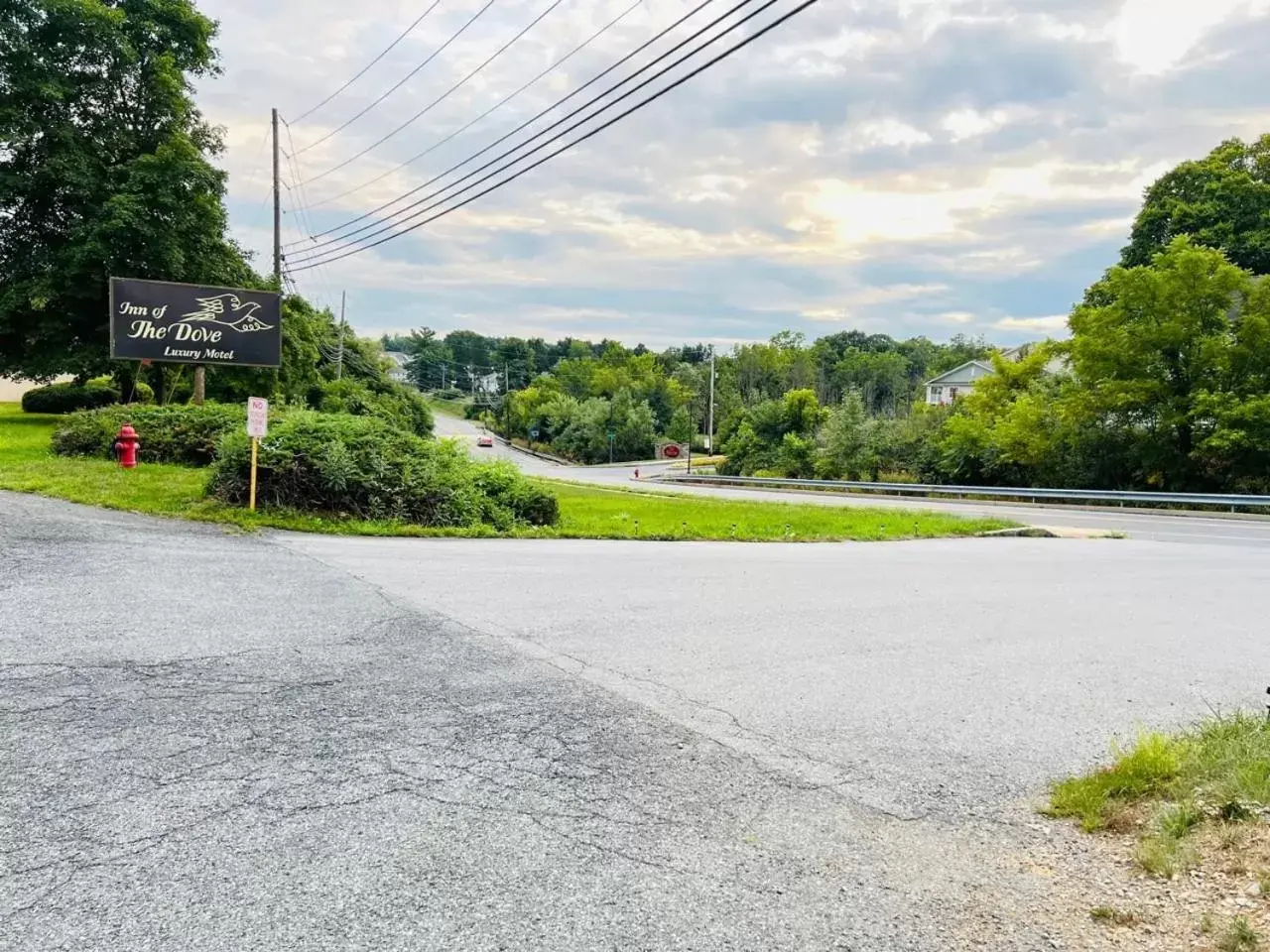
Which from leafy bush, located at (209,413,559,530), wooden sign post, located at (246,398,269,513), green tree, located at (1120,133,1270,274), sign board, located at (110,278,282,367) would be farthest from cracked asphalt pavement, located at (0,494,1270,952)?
green tree, located at (1120,133,1270,274)

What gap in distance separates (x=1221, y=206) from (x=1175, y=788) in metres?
50.2

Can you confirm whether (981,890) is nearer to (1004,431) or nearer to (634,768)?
(634,768)

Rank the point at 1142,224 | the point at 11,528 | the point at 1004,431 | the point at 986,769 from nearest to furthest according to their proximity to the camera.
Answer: the point at 986,769, the point at 11,528, the point at 1004,431, the point at 1142,224

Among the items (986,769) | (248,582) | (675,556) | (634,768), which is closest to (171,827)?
(634,768)

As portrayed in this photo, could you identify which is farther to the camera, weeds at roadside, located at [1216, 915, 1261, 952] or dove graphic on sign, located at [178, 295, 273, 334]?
dove graphic on sign, located at [178, 295, 273, 334]

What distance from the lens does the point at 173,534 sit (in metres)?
9.84

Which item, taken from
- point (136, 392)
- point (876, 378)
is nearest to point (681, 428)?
point (876, 378)

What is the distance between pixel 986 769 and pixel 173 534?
9.44m

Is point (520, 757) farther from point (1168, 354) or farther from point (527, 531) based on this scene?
point (1168, 354)

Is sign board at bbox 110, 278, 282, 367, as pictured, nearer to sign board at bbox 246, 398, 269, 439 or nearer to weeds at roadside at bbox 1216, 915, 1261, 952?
sign board at bbox 246, 398, 269, 439

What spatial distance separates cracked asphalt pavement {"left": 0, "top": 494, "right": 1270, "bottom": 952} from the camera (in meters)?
2.65

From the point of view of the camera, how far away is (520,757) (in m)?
3.90

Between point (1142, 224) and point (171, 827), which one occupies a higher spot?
point (1142, 224)

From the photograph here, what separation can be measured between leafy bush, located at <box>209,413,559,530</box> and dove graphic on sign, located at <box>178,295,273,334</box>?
8.13m
